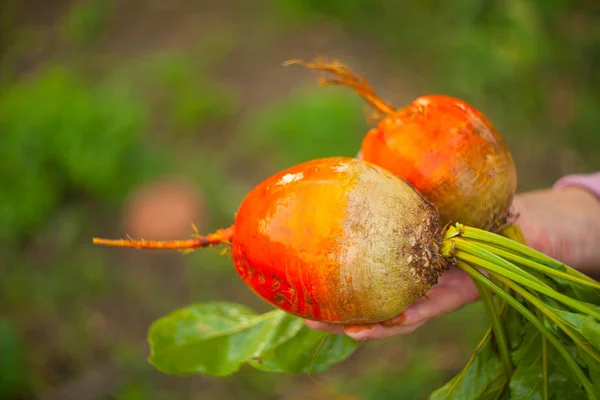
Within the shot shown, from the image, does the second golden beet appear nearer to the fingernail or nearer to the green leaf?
the fingernail

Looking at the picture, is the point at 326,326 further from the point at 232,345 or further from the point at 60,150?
the point at 60,150

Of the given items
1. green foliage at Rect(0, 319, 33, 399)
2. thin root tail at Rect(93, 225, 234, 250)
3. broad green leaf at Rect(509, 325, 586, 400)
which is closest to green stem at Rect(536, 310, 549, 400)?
broad green leaf at Rect(509, 325, 586, 400)

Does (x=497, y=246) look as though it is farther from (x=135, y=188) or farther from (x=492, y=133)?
(x=135, y=188)

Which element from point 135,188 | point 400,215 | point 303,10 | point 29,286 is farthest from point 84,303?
point 303,10

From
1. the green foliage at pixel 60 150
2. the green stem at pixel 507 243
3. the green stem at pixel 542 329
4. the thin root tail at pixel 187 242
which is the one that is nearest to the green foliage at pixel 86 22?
the green foliage at pixel 60 150

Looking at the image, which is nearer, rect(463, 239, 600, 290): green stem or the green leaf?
rect(463, 239, 600, 290): green stem

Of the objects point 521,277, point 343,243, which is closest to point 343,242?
point 343,243

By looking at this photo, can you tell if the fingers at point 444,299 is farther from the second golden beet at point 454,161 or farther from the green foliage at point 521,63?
the green foliage at point 521,63
